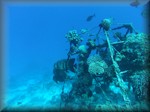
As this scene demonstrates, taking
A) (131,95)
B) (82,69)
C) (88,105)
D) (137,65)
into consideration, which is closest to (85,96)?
(88,105)

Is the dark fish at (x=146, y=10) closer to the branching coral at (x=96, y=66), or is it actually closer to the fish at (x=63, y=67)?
the branching coral at (x=96, y=66)

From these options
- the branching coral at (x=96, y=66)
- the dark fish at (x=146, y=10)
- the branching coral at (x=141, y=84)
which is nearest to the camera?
the branching coral at (x=141, y=84)

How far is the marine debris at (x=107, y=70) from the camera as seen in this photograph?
19.7 feet

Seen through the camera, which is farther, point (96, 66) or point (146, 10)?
point (146, 10)

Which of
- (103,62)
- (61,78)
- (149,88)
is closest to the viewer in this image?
(149,88)

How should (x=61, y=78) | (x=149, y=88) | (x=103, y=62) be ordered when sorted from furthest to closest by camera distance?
(x=61, y=78) < (x=103, y=62) < (x=149, y=88)

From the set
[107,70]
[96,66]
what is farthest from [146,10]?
[96,66]

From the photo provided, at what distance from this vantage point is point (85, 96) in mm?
6250

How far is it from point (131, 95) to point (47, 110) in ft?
6.82

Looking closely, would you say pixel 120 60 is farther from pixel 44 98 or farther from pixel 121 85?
pixel 44 98

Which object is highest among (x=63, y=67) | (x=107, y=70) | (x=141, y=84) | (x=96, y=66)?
(x=63, y=67)

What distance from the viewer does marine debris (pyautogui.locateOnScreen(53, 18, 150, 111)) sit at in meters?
6.01

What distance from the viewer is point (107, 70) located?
6277 mm

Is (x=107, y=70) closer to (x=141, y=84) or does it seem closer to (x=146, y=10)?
(x=141, y=84)
